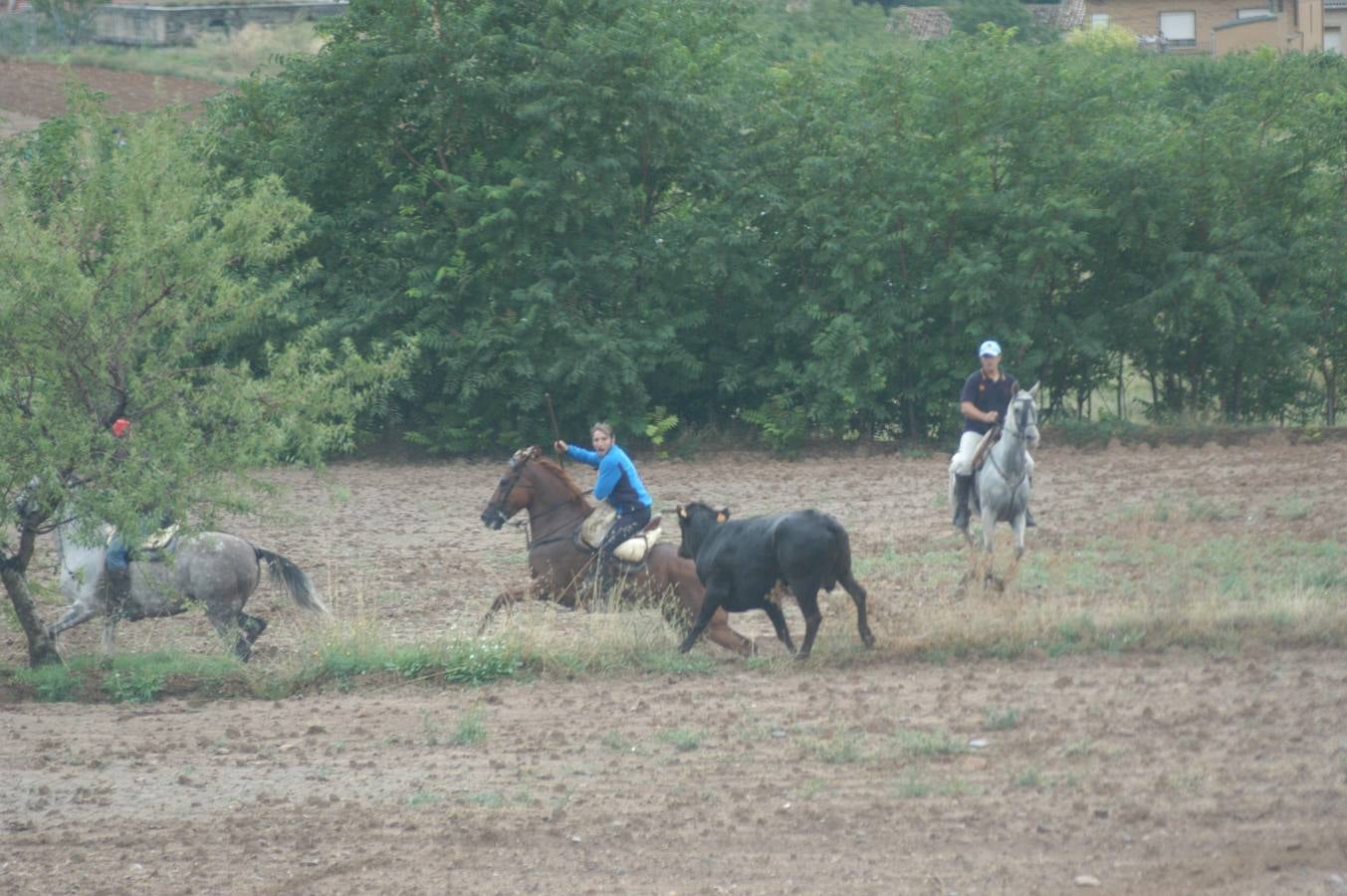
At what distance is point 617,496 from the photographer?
13688mm

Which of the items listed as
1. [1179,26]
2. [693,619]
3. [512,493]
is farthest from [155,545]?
[1179,26]

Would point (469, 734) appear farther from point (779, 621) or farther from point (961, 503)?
point (961, 503)

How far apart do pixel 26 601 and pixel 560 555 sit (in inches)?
170

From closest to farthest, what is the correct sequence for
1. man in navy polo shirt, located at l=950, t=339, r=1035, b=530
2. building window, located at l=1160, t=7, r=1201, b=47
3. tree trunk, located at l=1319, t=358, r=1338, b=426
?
man in navy polo shirt, located at l=950, t=339, r=1035, b=530 → tree trunk, located at l=1319, t=358, r=1338, b=426 → building window, located at l=1160, t=7, r=1201, b=47

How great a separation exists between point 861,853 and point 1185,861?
1478mm

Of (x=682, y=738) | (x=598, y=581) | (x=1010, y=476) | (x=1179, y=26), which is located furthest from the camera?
(x=1179, y=26)

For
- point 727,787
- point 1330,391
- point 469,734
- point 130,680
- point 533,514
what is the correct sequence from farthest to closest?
point 1330,391
point 533,514
point 130,680
point 469,734
point 727,787

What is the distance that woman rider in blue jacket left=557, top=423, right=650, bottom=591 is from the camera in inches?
534

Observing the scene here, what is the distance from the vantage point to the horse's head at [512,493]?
14.3 m

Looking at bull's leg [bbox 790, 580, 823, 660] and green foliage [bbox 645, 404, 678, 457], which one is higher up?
green foliage [bbox 645, 404, 678, 457]

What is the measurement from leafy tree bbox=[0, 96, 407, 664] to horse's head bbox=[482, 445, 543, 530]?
161 centimetres

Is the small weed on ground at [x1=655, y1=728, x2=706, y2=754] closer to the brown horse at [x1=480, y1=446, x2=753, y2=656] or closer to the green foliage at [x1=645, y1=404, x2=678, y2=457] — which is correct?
the brown horse at [x1=480, y1=446, x2=753, y2=656]

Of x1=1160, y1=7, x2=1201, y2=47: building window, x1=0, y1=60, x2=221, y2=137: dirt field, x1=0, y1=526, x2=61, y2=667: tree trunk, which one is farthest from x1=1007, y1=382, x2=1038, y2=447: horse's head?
x1=1160, y1=7, x2=1201, y2=47: building window

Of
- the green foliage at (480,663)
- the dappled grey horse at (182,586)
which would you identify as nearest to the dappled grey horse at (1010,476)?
the green foliage at (480,663)
